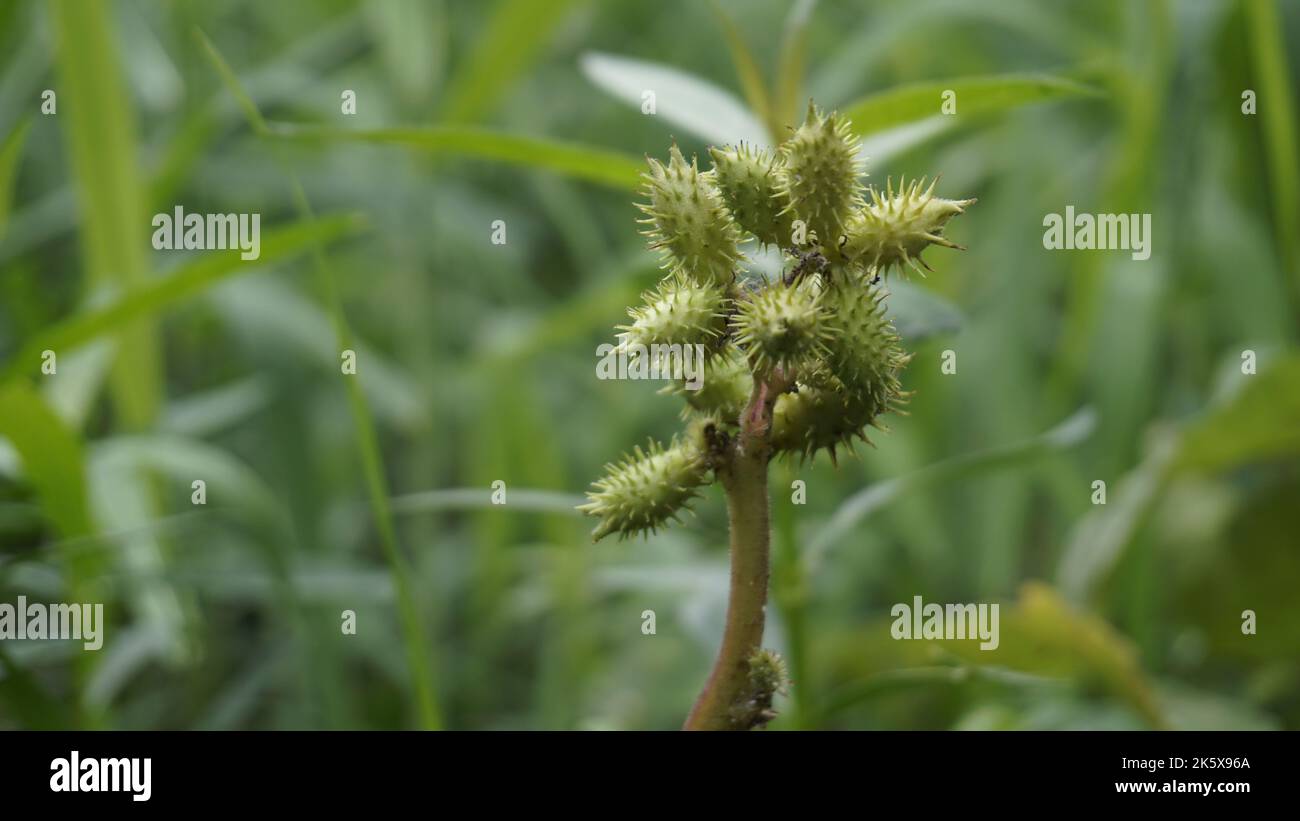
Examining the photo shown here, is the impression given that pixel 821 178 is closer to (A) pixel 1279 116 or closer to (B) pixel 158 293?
(B) pixel 158 293

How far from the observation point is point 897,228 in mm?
678

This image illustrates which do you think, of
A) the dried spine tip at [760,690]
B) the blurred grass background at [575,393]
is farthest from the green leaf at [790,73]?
the dried spine tip at [760,690]

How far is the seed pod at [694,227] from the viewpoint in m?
0.69

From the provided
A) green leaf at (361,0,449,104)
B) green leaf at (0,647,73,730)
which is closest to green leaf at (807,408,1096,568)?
green leaf at (0,647,73,730)

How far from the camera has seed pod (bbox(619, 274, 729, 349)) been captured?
0.66 metres

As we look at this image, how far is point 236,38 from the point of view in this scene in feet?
10.3

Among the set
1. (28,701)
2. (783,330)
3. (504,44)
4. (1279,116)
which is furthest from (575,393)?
(783,330)

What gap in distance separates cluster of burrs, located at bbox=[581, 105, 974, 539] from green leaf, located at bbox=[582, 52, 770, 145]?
0.42 m

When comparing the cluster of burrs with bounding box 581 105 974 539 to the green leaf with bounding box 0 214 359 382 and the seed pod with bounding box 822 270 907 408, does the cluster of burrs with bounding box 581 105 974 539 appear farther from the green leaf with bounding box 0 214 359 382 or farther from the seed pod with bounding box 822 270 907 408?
the green leaf with bounding box 0 214 359 382

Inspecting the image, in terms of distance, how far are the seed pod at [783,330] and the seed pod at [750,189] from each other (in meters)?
0.07

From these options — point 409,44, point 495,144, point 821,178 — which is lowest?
point 821,178

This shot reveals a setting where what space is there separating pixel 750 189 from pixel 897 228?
9 cm
